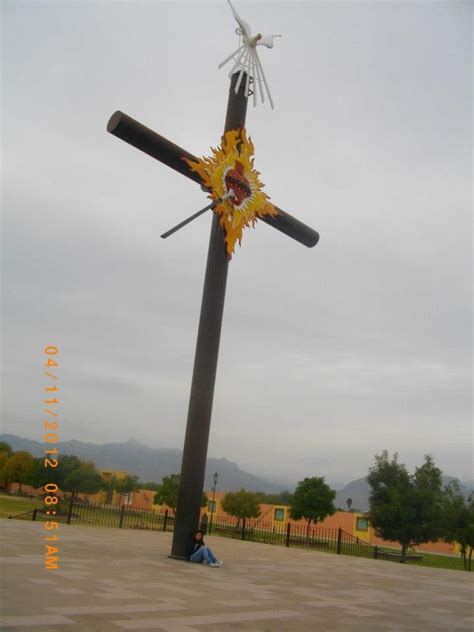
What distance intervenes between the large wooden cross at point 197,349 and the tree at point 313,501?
20.8 meters

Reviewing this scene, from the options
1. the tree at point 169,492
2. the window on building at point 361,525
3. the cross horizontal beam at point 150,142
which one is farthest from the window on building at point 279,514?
the cross horizontal beam at point 150,142

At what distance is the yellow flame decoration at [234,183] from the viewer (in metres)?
14.0

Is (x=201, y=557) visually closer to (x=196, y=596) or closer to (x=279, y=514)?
(x=196, y=596)

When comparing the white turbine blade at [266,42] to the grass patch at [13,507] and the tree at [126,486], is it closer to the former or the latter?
the grass patch at [13,507]

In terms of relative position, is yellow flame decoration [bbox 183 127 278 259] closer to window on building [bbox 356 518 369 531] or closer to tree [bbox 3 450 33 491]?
window on building [bbox 356 518 369 531]

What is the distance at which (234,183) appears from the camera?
575 inches

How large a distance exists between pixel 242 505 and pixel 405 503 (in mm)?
13039

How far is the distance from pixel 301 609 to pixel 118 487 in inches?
1887

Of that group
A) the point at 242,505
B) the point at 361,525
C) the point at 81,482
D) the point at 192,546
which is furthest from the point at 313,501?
the point at 192,546

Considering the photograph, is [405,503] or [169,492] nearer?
[405,503]

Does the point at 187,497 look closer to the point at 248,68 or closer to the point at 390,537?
the point at 248,68

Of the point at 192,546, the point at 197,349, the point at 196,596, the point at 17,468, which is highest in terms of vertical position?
the point at 197,349

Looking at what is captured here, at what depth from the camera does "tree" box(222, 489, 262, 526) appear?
3519 centimetres

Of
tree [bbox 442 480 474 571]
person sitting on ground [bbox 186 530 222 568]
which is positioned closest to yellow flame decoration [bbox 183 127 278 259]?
person sitting on ground [bbox 186 530 222 568]
